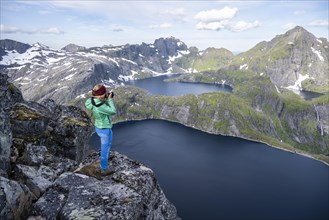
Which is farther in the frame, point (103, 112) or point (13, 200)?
point (103, 112)

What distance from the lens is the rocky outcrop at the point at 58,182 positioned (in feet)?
50.7

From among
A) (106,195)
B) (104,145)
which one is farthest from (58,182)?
(104,145)

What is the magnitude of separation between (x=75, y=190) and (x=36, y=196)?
2986 mm

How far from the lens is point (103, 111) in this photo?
18484mm

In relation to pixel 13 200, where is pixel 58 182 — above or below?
below

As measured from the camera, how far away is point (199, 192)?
6501 inches

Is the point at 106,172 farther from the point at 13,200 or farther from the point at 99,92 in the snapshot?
the point at 13,200

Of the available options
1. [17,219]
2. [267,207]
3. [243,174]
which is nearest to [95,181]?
[17,219]

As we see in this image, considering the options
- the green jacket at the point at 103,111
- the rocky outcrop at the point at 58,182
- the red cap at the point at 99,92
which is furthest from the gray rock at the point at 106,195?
the red cap at the point at 99,92

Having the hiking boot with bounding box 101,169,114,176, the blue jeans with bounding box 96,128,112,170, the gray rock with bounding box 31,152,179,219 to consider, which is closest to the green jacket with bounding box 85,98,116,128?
the blue jeans with bounding box 96,128,112,170

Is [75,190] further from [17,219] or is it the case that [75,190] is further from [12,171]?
[12,171]

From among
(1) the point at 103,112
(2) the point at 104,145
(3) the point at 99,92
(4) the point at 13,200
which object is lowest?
(4) the point at 13,200

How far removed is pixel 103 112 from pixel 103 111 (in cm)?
9

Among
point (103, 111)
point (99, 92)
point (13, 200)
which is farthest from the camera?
point (103, 111)
